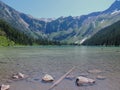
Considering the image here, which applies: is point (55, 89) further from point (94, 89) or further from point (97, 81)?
point (97, 81)

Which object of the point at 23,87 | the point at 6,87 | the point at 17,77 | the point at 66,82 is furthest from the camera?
the point at 17,77

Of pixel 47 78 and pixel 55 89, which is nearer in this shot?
pixel 55 89

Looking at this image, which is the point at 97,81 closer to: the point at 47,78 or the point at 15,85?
the point at 47,78

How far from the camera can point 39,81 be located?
26672 millimetres

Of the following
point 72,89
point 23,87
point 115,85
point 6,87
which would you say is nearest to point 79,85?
point 72,89

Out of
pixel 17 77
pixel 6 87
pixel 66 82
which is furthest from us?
pixel 17 77

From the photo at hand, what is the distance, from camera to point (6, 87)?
21.7m

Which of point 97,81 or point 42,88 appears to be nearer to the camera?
point 42,88

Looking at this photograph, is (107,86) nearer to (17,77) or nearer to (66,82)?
(66,82)

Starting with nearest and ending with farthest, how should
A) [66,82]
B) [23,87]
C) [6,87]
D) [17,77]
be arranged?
[6,87] → [23,87] → [66,82] → [17,77]

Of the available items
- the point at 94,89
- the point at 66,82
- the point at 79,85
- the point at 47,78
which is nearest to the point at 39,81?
the point at 47,78

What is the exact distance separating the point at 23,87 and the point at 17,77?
17.7 ft

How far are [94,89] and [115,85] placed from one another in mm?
2967

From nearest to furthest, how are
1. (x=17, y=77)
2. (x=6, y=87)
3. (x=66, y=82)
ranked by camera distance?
(x=6, y=87)
(x=66, y=82)
(x=17, y=77)
